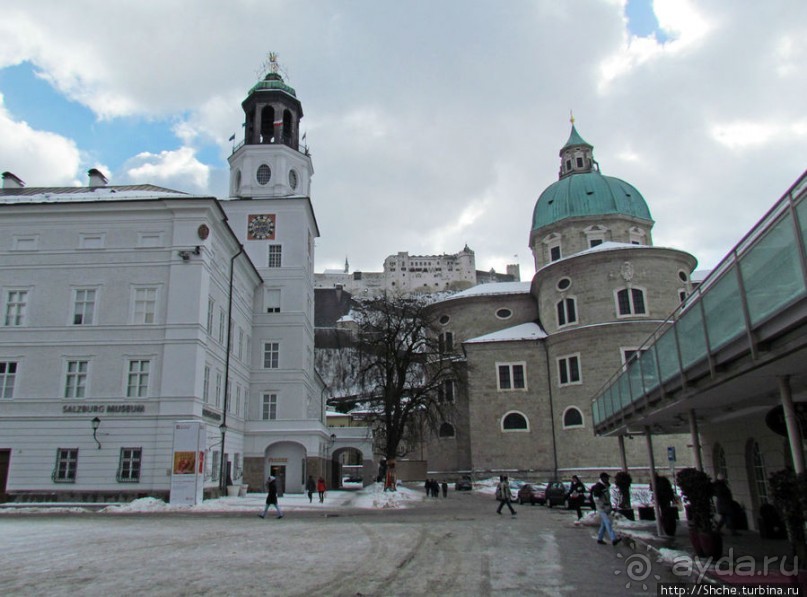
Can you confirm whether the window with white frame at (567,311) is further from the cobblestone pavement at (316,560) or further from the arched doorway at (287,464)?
the cobblestone pavement at (316,560)

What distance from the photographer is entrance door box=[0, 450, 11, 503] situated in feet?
86.2

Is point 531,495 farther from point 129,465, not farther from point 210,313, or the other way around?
point 129,465

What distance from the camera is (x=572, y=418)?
4622cm

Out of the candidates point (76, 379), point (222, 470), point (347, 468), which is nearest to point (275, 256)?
point (222, 470)

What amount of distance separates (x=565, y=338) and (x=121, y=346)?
3166 cm

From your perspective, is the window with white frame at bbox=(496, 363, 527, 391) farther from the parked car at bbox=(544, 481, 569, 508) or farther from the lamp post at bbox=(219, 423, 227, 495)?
the lamp post at bbox=(219, 423, 227, 495)

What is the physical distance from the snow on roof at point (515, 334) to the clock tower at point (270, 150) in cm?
→ 1848

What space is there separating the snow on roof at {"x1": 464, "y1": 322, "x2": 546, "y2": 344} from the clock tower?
1848cm

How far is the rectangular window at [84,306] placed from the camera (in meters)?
28.6

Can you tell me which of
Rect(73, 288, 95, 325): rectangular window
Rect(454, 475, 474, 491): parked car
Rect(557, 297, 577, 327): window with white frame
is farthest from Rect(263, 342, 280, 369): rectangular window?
Rect(557, 297, 577, 327): window with white frame

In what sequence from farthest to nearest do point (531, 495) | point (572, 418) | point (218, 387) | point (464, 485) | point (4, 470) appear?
1. point (572, 418)
2. point (464, 485)
3. point (531, 495)
4. point (218, 387)
5. point (4, 470)

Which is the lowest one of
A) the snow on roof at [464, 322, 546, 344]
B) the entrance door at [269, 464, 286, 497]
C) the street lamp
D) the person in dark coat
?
the person in dark coat

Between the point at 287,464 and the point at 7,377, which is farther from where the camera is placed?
the point at 287,464

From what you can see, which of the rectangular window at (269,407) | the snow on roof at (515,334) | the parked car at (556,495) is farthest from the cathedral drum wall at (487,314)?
the parked car at (556,495)
